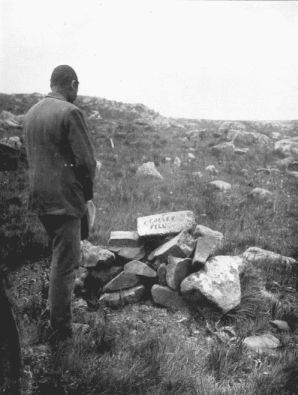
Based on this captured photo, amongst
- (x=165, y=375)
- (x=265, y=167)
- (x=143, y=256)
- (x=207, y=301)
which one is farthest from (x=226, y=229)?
(x=265, y=167)

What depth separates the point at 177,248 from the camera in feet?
14.8

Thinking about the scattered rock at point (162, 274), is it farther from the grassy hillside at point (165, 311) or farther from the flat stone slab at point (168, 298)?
the grassy hillside at point (165, 311)

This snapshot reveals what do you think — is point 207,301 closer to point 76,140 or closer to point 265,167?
point 76,140

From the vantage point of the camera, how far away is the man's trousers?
2.86m

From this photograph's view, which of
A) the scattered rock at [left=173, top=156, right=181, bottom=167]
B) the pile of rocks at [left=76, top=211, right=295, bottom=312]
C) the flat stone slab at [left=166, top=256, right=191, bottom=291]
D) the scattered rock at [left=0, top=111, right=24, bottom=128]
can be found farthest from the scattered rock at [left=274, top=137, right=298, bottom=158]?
the flat stone slab at [left=166, top=256, right=191, bottom=291]

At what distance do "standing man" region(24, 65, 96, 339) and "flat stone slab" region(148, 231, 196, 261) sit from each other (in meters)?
1.78

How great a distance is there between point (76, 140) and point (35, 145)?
1.22ft

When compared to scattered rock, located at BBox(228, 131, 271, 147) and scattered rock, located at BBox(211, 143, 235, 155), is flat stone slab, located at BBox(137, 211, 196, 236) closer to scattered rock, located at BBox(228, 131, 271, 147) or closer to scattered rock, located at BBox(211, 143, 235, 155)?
scattered rock, located at BBox(211, 143, 235, 155)

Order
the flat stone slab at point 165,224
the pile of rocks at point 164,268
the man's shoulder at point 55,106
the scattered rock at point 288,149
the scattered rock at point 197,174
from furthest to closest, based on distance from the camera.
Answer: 1. the scattered rock at point 288,149
2. the scattered rock at point 197,174
3. the flat stone slab at point 165,224
4. the pile of rocks at point 164,268
5. the man's shoulder at point 55,106

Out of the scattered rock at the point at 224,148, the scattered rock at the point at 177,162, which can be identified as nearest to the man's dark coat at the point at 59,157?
the scattered rock at the point at 177,162

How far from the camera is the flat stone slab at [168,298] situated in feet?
13.5

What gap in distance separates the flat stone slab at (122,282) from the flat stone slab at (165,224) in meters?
0.72

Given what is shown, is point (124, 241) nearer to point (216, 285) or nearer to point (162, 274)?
point (162, 274)

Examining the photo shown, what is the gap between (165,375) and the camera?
2.71 metres
